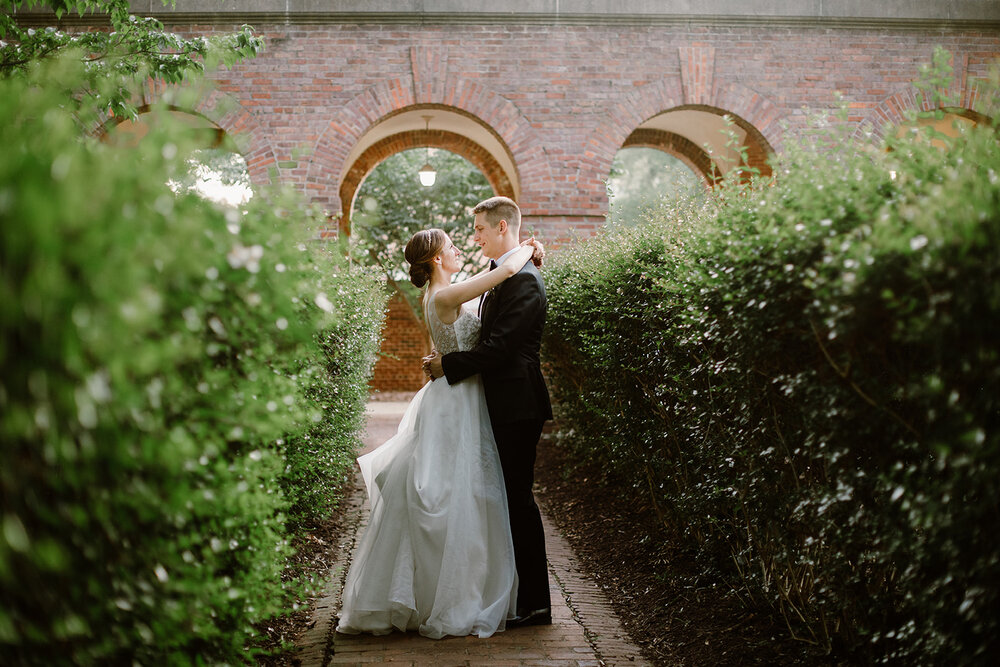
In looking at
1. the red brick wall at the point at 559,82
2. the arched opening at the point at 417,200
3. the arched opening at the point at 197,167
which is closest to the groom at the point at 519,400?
the arched opening at the point at 197,167

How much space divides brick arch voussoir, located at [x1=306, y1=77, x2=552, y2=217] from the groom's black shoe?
23.5 ft

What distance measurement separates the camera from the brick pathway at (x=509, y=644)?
335cm

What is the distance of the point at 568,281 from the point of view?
251 inches

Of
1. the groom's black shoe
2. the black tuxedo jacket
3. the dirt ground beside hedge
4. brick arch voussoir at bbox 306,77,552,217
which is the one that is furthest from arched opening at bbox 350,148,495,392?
the groom's black shoe

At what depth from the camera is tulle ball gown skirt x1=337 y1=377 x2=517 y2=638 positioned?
11.7ft

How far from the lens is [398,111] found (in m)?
10.2

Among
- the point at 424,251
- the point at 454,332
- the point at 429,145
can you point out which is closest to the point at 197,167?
the point at 424,251

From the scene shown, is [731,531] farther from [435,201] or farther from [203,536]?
[435,201]

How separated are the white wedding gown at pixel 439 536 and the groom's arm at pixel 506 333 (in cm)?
14

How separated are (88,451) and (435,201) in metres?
16.7

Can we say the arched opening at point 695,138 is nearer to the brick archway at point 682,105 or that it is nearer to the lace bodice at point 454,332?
the brick archway at point 682,105

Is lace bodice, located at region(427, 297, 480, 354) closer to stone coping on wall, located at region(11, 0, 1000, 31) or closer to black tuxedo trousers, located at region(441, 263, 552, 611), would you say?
black tuxedo trousers, located at region(441, 263, 552, 611)

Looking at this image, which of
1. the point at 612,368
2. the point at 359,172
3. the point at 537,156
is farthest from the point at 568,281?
the point at 359,172

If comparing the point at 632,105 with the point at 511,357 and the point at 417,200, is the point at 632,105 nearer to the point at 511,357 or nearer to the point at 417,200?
the point at 511,357
